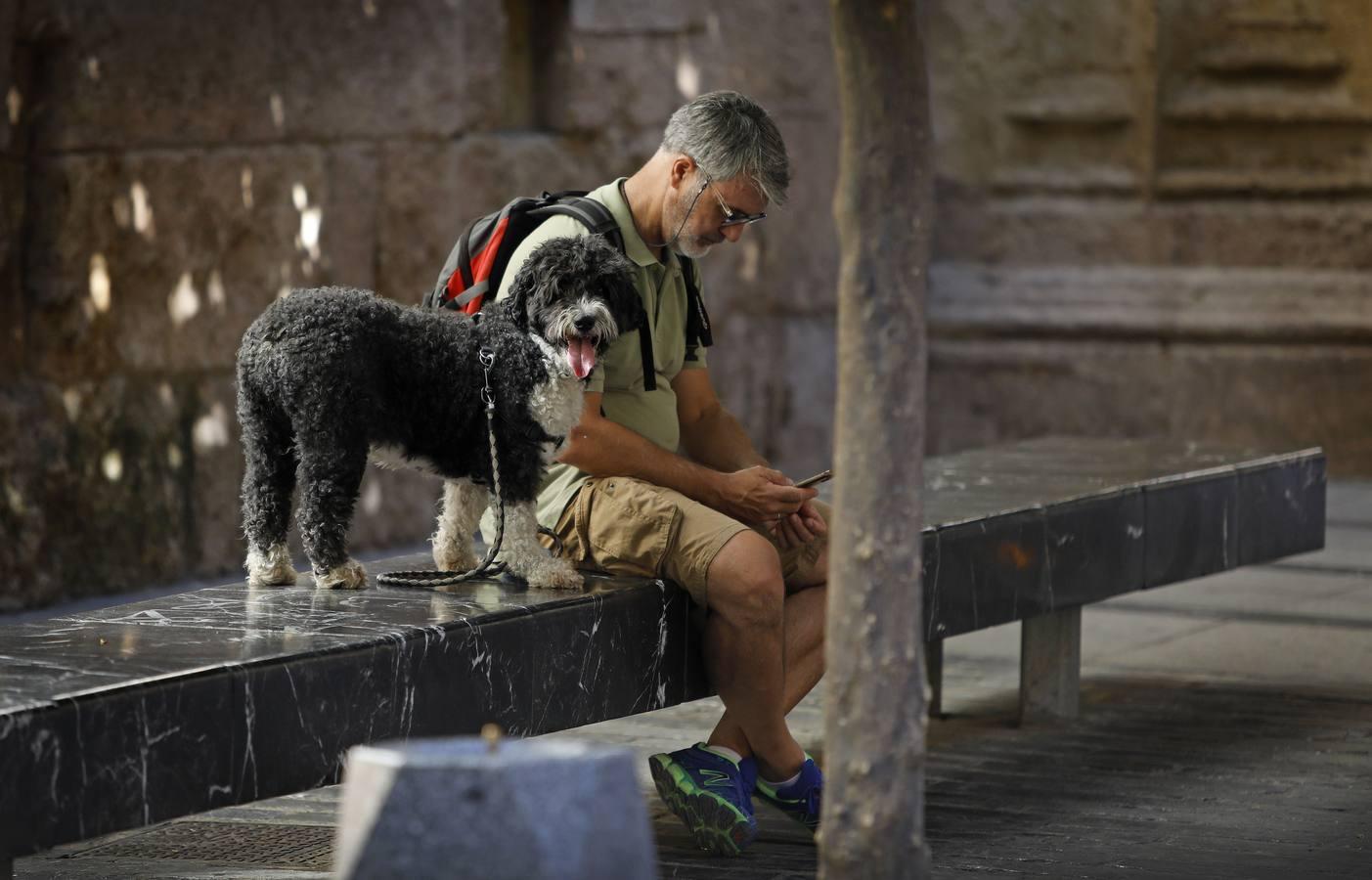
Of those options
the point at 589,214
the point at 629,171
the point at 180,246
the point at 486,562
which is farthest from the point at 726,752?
the point at 629,171

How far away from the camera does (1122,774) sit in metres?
5.34

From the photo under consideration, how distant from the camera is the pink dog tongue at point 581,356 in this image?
13.6ft

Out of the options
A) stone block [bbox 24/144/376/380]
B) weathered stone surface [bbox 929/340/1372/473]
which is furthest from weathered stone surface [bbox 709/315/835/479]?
stone block [bbox 24/144/376/380]

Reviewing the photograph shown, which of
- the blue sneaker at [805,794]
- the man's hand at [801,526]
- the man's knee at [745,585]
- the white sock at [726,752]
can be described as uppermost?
the man's hand at [801,526]

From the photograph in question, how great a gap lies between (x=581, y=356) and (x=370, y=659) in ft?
2.67

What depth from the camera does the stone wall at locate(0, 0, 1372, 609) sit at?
775 centimetres

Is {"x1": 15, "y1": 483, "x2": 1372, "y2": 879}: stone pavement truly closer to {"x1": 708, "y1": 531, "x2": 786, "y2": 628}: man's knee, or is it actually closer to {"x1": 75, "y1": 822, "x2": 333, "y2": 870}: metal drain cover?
{"x1": 75, "y1": 822, "x2": 333, "y2": 870}: metal drain cover

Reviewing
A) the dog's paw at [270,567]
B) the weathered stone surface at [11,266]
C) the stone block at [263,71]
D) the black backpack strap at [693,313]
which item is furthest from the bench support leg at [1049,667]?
the stone block at [263,71]

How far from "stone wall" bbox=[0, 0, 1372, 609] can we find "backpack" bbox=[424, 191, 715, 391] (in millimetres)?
3370

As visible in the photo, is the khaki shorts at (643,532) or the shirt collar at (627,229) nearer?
the khaki shorts at (643,532)

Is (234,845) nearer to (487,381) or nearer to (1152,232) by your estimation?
(487,381)

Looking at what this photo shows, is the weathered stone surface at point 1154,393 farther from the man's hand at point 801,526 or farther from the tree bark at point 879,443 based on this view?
the tree bark at point 879,443

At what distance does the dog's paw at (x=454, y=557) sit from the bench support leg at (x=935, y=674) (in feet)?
5.47

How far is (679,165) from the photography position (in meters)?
4.61
